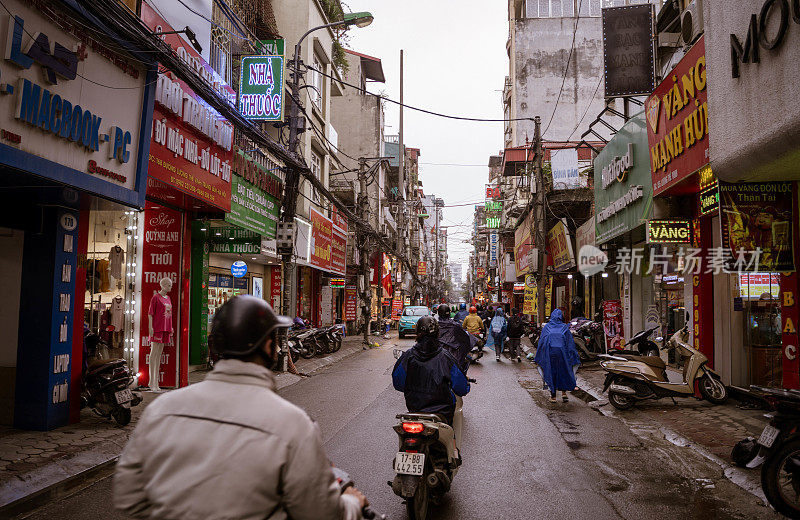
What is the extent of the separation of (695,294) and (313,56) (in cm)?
1849

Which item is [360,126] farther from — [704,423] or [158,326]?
[704,423]

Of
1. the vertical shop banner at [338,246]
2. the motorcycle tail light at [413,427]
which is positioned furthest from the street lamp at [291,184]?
the vertical shop banner at [338,246]

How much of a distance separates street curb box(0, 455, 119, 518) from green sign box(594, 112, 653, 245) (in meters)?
11.0

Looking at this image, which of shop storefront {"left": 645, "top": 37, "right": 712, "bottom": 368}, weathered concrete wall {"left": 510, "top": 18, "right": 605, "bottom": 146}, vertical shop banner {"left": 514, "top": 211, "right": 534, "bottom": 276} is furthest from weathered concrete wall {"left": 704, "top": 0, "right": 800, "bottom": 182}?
weathered concrete wall {"left": 510, "top": 18, "right": 605, "bottom": 146}

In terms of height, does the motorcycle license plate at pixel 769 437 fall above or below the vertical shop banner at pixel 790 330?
below

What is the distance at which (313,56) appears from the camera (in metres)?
24.5

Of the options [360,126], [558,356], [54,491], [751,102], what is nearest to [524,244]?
[360,126]

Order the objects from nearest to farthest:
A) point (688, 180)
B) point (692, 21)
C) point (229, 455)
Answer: point (229, 455)
point (688, 180)
point (692, 21)

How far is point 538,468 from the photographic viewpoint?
21.4ft

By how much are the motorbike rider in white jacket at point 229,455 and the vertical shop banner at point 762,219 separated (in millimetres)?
7889

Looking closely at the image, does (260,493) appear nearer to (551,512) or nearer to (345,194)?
(551,512)

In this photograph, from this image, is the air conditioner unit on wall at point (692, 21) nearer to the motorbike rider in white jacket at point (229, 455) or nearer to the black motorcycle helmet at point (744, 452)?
the black motorcycle helmet at point (744, 452)

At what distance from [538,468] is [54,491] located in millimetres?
4956

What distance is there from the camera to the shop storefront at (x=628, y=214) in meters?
13.5
